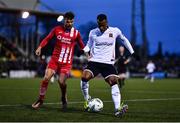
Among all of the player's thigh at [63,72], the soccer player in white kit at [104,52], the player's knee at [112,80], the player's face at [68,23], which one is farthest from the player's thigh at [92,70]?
the player's face at [68,23]

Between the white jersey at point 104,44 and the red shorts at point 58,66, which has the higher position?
the white jersey at point 104,44

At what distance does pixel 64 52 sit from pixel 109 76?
67.5 inches

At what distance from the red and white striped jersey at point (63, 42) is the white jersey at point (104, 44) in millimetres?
955

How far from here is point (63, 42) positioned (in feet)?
45.6

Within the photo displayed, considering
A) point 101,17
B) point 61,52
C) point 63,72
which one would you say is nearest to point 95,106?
point 63,72

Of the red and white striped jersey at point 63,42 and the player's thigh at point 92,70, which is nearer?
the player's thigh at point 92,70

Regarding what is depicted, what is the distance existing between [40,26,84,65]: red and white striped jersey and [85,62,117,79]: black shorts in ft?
3.27

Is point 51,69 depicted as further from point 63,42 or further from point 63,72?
point 63,42

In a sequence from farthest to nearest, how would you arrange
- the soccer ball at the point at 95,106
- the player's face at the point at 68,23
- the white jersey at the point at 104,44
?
1. the player's face at the point at 68,23
2. the soccer ball at the point at 95,106
3. the white jersey at the point at 104,44

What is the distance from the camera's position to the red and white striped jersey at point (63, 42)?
13.9m

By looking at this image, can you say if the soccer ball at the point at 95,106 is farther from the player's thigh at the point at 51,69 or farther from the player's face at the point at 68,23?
the player's face at the point at 68,23

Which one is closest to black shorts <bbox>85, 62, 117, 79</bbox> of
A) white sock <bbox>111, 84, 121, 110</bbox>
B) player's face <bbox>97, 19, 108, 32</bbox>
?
white sock <bbox>111, 84, 121, 110</bbox>

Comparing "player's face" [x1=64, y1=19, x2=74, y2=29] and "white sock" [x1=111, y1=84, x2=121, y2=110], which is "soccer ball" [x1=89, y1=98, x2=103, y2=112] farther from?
"player's face" [x1=64, y1=19, x2=74, y2=29]

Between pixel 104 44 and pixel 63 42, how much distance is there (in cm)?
150
